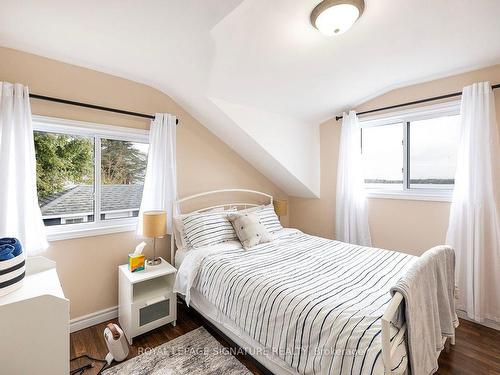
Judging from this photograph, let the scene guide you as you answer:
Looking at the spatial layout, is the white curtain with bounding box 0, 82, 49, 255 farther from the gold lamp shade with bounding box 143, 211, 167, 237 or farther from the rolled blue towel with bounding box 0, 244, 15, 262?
the gold lamp shade with bounding box 143, 211, 167, 237

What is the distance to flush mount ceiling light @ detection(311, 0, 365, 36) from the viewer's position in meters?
1.54

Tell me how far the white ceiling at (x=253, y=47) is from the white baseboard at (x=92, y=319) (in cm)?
219

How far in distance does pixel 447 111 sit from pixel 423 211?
108cm

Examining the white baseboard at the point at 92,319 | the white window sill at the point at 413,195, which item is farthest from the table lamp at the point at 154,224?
the white window sill at the point at 413,195

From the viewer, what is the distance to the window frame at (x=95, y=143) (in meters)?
2.00

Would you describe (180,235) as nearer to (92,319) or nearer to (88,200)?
(88,200)

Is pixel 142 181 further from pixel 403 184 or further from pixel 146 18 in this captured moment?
pixel 403 184

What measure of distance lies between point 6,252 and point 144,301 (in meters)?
1.10

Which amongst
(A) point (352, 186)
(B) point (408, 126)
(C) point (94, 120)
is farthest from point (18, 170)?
(B) point (408, 126)

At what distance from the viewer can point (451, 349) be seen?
6.30 ft

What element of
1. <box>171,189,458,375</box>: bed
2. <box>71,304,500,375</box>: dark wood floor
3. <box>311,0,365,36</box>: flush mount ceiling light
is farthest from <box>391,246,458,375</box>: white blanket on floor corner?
<box>311,0,365,36</box>: flush mount ceiling light

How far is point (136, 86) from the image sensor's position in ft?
7.88

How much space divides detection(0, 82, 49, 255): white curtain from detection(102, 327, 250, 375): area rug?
1134 millimetres

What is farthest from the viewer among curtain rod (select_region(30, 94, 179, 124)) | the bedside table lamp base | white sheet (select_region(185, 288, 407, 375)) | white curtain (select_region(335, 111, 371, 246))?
white curtain (select_region(335, 111, 371, 246))
